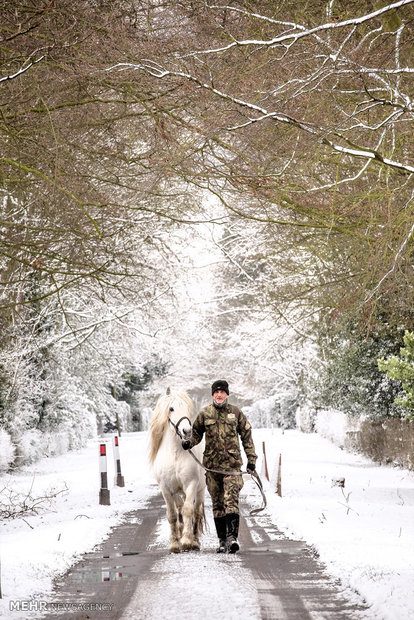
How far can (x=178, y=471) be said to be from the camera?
Answer: 9984mm

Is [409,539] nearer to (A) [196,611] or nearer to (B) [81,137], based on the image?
(A) [196,611]

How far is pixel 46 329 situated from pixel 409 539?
744 inches

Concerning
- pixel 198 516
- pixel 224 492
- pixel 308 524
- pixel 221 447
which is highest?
pixel 221 447

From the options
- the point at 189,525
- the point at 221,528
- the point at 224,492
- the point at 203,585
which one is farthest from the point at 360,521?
the point at 203,585

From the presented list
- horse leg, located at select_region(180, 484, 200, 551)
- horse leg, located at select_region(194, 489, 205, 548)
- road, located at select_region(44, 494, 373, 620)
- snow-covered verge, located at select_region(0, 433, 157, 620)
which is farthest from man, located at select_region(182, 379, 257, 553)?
snow-covered verge, located at select_region(0, 433, 157, 620)

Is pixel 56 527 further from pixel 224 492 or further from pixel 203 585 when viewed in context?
pixel 203 585

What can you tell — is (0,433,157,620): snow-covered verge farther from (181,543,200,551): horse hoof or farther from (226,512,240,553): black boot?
A: (226,512,240,553): black boot

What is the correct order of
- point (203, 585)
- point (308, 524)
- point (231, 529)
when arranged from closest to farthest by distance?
point (203, 585)
point (231, 529)
point (308, 524)

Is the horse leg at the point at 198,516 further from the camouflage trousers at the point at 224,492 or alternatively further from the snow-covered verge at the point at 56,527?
the snow-covered verge at the point at 56,527

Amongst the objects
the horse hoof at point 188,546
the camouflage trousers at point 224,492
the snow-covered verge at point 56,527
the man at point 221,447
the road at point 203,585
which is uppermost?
the man at point 221,447

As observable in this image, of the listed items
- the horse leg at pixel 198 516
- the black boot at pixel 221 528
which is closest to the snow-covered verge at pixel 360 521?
the black boot at pixel 221 528

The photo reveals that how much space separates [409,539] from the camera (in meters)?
10.0

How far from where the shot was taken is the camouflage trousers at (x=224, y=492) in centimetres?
941

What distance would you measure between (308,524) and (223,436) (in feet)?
7.66
